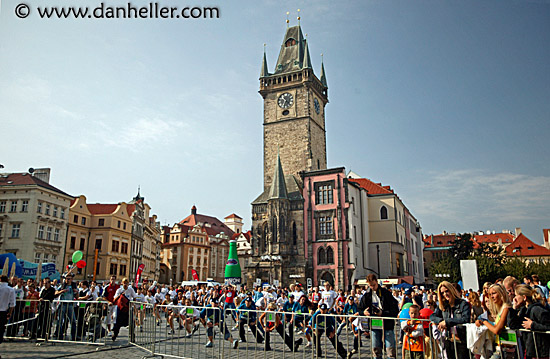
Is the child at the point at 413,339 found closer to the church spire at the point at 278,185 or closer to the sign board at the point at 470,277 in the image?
the sign board at the point at 470,277

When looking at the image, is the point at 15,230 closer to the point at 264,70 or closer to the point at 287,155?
the point at 287,155

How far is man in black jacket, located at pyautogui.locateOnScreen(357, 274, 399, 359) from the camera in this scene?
8.25 m

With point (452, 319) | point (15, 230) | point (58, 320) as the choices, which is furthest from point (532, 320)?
point (15, 230)

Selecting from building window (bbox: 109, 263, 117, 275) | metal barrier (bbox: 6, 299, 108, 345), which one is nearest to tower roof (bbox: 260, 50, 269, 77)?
building window (bbox: 109, 263, 117, 275)

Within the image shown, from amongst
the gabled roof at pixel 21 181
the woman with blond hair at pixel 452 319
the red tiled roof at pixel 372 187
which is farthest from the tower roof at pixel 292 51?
the woman with blond hair at pixel 452 319

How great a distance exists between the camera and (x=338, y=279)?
152 feet

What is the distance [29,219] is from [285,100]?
33.9 meters

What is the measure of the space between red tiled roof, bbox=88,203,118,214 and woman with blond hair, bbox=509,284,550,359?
180 ft

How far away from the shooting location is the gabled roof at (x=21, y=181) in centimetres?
4359

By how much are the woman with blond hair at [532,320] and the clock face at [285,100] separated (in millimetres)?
53166

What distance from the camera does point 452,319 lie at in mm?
7113

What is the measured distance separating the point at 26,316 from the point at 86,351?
13.1 feet

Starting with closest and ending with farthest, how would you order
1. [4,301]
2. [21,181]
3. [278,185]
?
[4,301], [21,181], [278,185]

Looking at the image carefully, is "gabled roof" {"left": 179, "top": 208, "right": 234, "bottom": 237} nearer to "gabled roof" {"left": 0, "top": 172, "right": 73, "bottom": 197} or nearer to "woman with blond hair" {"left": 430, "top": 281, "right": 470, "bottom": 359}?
"gabled roof" {"left": 0, "top": 172, "right": 73, "bottom": 197}
